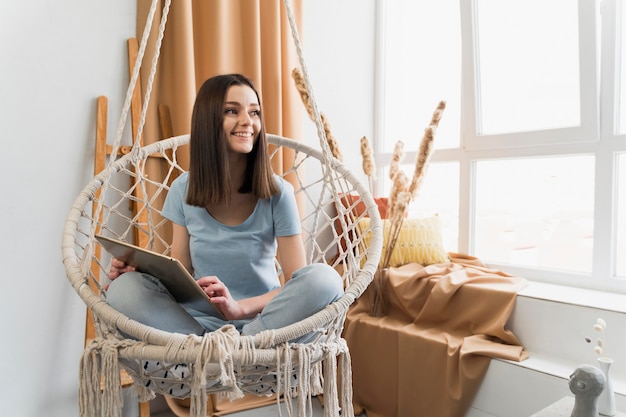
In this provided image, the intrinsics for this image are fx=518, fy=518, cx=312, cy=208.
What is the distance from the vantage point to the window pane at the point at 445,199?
8.05 ft

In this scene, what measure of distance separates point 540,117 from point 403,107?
2.51ft

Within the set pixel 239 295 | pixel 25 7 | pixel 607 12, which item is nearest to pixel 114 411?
pixel 239 295

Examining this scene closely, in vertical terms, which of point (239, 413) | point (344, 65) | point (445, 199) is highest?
point (344, 65)

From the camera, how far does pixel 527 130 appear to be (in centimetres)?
215

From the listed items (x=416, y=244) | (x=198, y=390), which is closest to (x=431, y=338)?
(x=416, y=244)

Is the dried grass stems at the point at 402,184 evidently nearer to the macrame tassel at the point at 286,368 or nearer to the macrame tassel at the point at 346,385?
the macrame tassel at the point at 346,385

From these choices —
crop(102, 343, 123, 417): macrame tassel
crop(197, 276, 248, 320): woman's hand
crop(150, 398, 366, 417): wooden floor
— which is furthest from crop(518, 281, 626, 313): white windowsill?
crop(102, 343, 123, 417): macrame tassel

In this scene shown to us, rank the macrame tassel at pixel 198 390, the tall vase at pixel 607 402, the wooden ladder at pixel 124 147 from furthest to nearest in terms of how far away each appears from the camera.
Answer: the wooden ladder at pixel 124 147
the tall vase at pixel 607 402
the macrame tassel at pixel 198 390

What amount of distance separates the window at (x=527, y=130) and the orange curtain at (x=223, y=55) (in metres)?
0.72

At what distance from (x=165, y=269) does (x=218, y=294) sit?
0.16m

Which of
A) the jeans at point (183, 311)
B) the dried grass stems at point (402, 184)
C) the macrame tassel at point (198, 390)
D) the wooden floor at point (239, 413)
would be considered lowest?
the wooden floor at point (239, 413)

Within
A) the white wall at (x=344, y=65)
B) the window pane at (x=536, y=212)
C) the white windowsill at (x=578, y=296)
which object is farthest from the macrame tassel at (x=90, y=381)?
the window pane at (x=536, y=212)

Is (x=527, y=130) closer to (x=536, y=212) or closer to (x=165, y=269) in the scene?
(x=536, y=212)

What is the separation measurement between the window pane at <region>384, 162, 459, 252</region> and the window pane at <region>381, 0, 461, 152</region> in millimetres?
124
